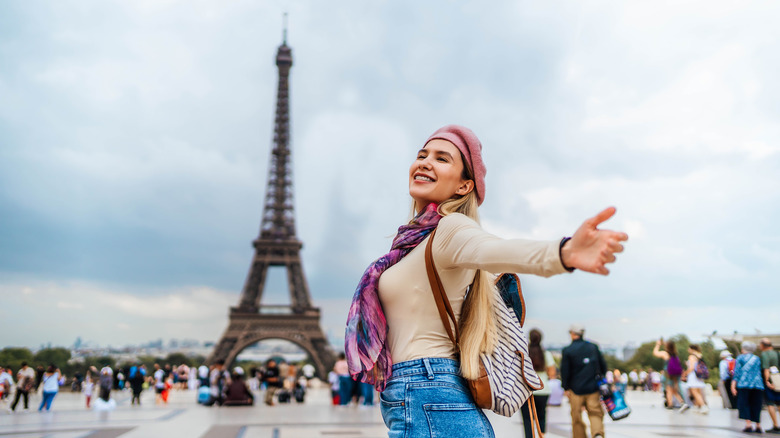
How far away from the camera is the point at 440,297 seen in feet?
5.28

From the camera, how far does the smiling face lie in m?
1.85

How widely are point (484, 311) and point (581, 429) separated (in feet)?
18.1

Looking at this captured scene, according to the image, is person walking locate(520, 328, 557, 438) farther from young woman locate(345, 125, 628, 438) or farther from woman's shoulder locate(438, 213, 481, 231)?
woman's shoulder locate(438, 213, 481, 231)

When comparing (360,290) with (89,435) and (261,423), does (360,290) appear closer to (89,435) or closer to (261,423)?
(89,435)

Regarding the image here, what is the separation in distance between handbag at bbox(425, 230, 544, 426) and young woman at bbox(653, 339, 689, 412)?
10.5m

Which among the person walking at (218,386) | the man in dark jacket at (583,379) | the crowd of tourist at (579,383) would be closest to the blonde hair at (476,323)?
the crowd of tourist at (579,383)

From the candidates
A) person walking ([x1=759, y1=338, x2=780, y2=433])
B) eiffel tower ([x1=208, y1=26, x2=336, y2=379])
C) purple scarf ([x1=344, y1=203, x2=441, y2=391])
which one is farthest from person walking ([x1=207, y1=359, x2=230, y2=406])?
eiffel tower ([x1=208, y1=26, x2=336, y2=379])

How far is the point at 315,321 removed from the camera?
42312 mm

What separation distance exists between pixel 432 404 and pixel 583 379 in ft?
18.1

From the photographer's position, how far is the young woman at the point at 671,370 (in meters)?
11.2

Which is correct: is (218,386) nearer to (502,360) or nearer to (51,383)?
(51,383)

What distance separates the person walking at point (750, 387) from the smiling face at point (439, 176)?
8338 millimetres

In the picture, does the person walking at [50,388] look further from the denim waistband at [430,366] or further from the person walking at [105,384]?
the denim waistband at [430,366]

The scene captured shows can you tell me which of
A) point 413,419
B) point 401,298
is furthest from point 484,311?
point 413,419
